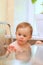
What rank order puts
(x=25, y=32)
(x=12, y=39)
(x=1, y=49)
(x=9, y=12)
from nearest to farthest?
(x=25, y=32)
(x=1, y=49)
(x=12, y=39)
(x=9, y=12)

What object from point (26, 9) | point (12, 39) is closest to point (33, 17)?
point (26, 9)

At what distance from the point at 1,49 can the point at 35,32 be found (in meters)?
0.57

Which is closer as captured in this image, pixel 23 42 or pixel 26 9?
pixel 23 42

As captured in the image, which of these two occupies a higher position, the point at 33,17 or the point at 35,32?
the point at 33,17

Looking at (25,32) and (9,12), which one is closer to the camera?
(25,32)

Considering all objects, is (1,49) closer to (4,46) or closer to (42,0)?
(4,46)

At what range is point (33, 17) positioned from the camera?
2.26m

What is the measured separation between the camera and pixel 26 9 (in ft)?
7.46

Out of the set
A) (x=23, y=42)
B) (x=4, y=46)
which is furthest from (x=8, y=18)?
(x=23, y=42)

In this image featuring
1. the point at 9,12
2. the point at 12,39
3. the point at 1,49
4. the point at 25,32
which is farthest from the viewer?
the point at 9,12

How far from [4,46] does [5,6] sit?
0.61 meters

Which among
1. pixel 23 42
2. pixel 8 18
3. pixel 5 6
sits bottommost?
pixel 23 42

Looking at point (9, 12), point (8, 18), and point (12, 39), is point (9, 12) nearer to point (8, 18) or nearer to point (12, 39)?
point (8, 18)

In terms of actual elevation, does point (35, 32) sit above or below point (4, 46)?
above
